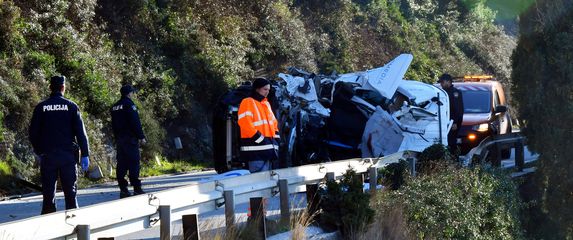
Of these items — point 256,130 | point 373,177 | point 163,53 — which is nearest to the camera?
point 256,130

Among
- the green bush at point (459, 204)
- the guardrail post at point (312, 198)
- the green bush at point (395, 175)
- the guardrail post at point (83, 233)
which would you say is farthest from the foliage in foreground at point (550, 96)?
the guardrail post at point (83, 233)

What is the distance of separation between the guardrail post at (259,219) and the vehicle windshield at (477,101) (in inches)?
447

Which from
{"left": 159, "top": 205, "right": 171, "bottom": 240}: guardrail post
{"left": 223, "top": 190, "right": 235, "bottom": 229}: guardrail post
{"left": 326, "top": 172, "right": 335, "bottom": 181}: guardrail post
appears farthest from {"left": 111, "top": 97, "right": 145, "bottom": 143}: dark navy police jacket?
{"left": 159, "top": 205, "right": 171, "bottom": 240}: guardrail post

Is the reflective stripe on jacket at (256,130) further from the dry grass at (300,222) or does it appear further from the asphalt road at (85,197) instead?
the asphalt road at (85,197)

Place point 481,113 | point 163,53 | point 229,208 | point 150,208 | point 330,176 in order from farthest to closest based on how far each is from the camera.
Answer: point 163,53 < point 481,113 < point 330,176 < point 229,208 < point 150,208

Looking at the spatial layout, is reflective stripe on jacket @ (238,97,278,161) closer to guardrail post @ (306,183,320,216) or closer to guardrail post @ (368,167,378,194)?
A: guardrail post @ (306,183,320,216)

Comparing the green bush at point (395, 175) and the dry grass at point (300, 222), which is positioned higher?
the green bush at point (395, 175)

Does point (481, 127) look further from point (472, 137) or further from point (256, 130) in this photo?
point (256, 130)

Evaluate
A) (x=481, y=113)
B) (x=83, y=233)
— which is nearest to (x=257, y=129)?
(x=83, y=233)

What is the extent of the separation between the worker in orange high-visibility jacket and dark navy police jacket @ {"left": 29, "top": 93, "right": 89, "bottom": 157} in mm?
1872

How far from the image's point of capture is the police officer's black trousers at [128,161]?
43.3 ft

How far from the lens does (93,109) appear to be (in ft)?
63.6

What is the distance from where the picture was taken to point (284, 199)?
382 inches

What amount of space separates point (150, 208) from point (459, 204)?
576 centimetres
